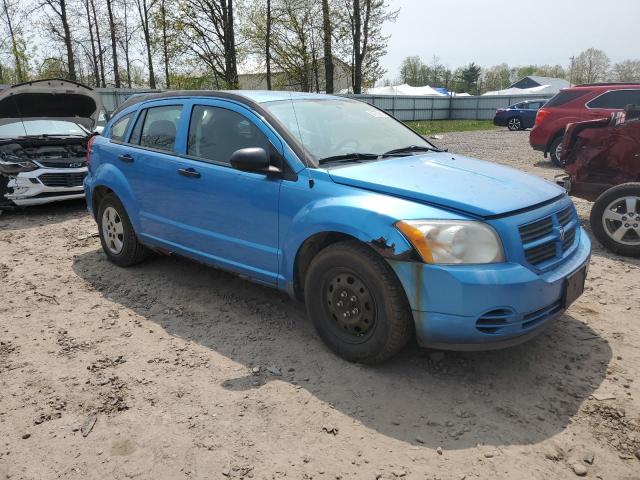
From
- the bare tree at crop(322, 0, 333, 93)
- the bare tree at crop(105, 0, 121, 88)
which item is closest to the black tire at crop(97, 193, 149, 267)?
the bare tree at crop(322, 0, 333, 93)

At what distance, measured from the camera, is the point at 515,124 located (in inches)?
1003

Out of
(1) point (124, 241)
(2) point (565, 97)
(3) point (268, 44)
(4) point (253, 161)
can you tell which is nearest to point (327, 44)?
(3) point (268, 44)

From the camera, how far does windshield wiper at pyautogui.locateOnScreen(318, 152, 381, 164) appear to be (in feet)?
11.4

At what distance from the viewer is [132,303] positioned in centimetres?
436

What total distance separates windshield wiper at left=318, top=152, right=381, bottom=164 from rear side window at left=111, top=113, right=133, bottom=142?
8.14 ft

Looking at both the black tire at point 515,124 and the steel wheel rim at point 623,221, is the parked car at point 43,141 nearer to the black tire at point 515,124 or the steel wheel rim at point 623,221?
the steel wheel rim at point 623,221

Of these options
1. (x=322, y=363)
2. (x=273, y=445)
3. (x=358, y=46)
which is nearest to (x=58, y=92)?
(x=322, y=363)

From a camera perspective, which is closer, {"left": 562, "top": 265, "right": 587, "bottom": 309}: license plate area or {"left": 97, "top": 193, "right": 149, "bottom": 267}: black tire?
{"left": 562, "top": 265, "right": 587, "bottom": 309}: license plate area

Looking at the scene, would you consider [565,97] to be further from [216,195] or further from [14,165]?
[14,165]

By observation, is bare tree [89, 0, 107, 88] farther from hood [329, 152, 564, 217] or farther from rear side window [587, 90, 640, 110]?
hood [329, 152, 564, 217]

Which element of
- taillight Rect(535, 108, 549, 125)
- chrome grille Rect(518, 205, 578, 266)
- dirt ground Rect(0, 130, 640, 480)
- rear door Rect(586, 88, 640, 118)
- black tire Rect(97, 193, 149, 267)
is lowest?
dirt ground Rect(0, 130, 640, 480)

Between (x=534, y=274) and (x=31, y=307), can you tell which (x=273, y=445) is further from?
(x=31, y=307)

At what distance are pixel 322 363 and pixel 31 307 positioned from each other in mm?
2676

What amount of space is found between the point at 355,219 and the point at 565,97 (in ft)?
33.2
